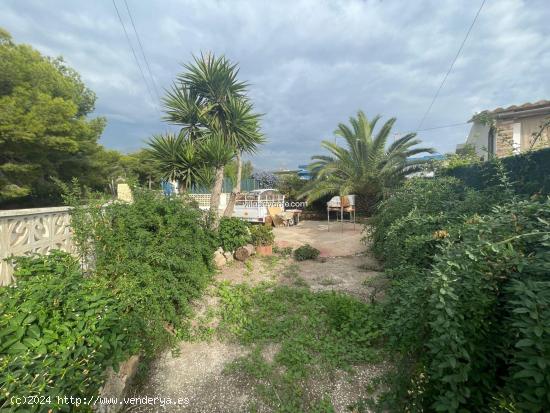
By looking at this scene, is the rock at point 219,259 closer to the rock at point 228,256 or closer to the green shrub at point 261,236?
the rock at point 228,256

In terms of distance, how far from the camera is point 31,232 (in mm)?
2416

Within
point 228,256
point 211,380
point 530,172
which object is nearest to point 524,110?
point 530,172

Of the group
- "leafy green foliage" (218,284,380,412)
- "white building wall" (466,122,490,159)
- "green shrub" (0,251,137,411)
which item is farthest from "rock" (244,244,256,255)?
"white building wall" (466,122,490,159)

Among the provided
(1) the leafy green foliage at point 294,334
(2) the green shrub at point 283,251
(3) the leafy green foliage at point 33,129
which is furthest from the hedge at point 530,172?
(3) the leafy green foliage at point 33,129

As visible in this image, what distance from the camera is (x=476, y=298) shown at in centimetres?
125

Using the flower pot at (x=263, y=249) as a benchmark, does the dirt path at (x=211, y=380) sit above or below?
below

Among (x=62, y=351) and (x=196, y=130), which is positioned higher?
(x=196, y=130)

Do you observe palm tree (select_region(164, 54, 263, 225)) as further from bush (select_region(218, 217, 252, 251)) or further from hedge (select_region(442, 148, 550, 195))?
hedge (select_region(442, 148, 550, 195))

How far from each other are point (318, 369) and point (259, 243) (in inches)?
161

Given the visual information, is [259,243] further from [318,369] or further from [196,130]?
[318,369]

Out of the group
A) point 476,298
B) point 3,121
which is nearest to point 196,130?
point 476,298

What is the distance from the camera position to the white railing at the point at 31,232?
210 cm

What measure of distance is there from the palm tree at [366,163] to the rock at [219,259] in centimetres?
727

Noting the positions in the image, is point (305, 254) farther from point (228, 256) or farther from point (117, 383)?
point (117, 383)
